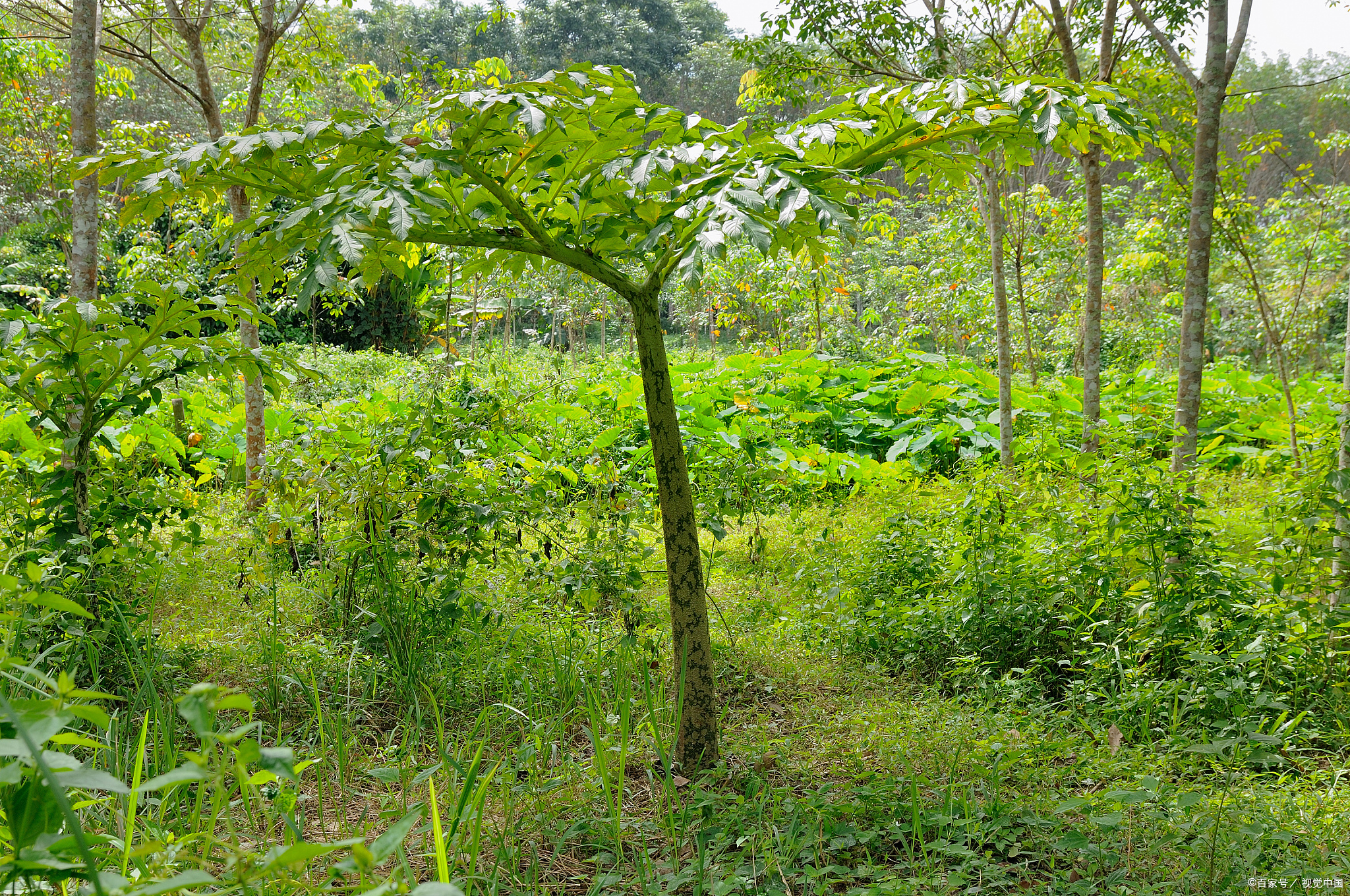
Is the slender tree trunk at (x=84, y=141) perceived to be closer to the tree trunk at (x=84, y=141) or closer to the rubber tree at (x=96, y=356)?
the tree trunk at (x=84, y=141)

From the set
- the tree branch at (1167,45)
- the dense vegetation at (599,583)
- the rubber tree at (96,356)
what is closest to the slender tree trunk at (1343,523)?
the dense vegetation at (599,583)

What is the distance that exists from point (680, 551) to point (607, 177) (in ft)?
3.02

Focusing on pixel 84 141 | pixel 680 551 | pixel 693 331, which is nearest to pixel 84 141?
pixel 84 141

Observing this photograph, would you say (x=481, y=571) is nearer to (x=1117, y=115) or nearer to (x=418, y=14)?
(x=1117, y=115)

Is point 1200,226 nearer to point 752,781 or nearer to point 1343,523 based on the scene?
point 1343,523

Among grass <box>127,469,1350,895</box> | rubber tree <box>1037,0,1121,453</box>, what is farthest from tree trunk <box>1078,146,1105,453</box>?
grass <box>127,469,1350,895</box>

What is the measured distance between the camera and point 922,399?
20.7 feet

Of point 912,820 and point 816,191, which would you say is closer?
point 816,191

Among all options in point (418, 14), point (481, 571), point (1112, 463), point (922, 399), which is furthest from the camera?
point (418, 14)

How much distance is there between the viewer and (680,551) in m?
1.99

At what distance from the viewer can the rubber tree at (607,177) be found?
1.42 m

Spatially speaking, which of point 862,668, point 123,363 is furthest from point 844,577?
point 123,363

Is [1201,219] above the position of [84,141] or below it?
below

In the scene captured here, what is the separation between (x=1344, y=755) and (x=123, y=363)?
3.41m
